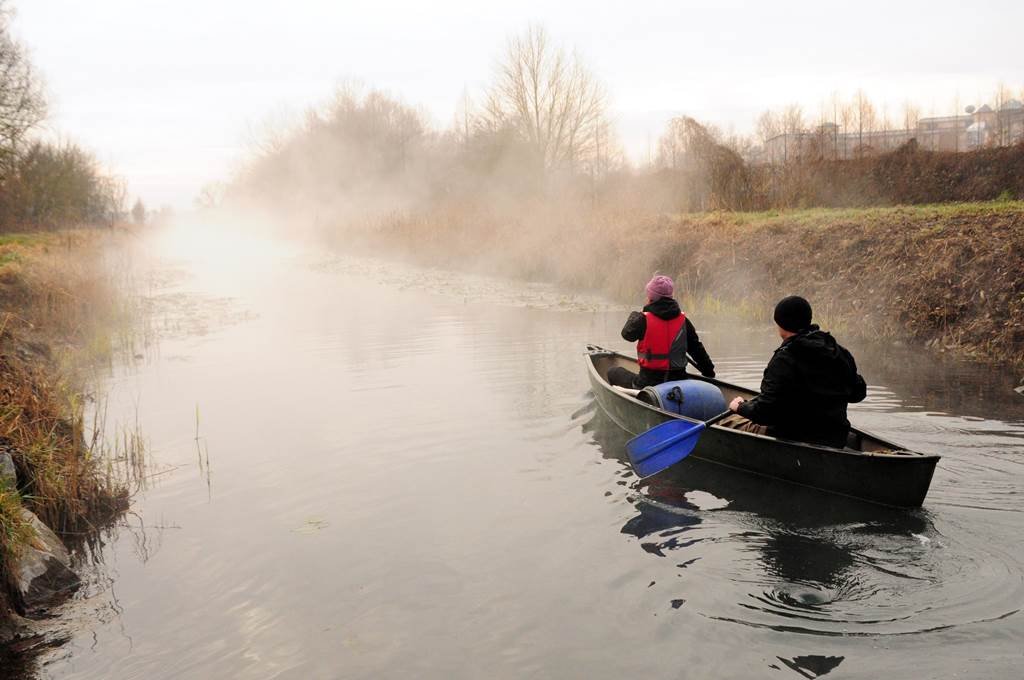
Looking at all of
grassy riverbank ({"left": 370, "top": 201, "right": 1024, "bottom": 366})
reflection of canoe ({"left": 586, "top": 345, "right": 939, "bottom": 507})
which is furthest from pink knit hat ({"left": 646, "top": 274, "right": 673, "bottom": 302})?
grassy riverbank ({"left": 370, "top": 201, "right": 1024, "bottom": 366})

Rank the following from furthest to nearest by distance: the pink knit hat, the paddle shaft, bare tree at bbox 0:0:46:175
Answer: bare tree at bbox 0:0:46:175, the pink knit hat, the paddle shaft

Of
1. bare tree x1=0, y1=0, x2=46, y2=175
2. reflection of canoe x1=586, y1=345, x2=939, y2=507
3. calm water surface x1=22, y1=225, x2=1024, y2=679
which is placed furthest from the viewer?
bare tree x1=0, y1=0, x2=46, y2=175

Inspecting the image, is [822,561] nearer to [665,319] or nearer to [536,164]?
[665,319]

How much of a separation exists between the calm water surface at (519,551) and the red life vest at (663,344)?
0.91m

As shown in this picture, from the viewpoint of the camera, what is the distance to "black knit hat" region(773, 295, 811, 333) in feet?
19.2

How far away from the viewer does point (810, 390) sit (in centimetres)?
589

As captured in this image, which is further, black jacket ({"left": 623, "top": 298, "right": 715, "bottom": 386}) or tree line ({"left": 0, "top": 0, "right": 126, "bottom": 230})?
tree line ({"left": 0, "top": 0, "right": 126, "bottom": 230})

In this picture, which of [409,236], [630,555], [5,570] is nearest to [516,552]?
[630,555]

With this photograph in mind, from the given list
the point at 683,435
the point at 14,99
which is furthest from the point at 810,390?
the point at 14,99

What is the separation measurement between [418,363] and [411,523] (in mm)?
6521

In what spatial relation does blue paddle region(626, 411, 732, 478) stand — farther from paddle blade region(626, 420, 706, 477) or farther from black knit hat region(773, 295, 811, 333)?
black knit hat region(773, 295, 811, 333)

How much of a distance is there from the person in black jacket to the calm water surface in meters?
0.54

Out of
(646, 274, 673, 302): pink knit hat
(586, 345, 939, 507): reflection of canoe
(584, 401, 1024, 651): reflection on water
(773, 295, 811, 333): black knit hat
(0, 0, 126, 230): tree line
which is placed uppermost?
(0, 0, 126, 230): tree line

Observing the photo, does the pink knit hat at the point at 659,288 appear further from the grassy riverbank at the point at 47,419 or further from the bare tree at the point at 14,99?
the bare tree at the point at 14,99
